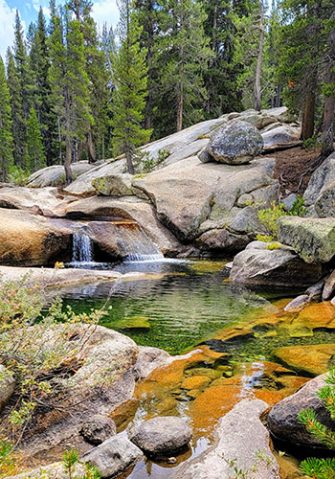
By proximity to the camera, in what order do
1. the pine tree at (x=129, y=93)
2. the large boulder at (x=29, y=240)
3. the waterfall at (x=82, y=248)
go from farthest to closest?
the pine tree at (x=129, y=93) → the waterfall at (x=82, y=248) → the large boulder at (x=29, y=240)

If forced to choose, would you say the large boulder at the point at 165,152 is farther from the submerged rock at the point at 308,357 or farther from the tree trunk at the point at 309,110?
the submerged rock at the point at 308,357

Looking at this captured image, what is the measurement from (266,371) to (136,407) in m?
2.14

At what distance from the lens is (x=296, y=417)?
4.15 m

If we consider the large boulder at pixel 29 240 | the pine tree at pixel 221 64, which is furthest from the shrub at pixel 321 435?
the pine tree at pixel 221 64

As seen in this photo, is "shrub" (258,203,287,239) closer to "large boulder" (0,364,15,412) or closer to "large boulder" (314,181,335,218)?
"large boulder" (314,181,335,218)

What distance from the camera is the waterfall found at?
16672 mm

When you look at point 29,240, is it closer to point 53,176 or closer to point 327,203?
point 327,203

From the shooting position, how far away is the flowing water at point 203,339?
5.15m

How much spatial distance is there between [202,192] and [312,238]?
9.60 m

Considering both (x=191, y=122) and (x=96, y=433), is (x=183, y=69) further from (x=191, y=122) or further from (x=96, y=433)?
(x=96, y=433)

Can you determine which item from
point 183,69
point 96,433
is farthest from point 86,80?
point 96,433

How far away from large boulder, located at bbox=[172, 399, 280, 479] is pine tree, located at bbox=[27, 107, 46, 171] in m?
47.3

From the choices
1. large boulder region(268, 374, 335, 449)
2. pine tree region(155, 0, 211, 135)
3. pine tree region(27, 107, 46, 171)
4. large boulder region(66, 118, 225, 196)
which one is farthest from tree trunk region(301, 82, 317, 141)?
pine tree region(27, 107, 46, 171)

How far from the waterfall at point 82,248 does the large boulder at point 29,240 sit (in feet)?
0.95
